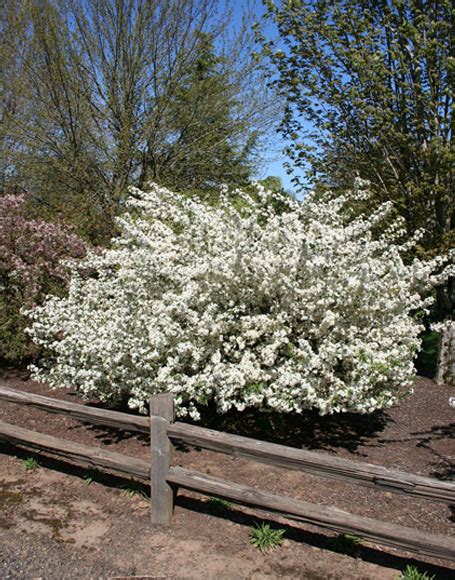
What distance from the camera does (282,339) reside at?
5012 millimetres

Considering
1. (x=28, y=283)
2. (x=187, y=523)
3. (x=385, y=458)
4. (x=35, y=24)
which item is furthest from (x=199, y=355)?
(x=35, y=24)

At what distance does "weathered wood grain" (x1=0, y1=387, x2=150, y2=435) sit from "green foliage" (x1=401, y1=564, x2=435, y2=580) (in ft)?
6.66

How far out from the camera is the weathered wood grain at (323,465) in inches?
131

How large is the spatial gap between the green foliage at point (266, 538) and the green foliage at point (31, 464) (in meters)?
2.32

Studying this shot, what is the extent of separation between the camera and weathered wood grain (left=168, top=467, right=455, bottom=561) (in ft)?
10.8

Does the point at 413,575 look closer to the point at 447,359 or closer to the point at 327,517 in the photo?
the point at 327,517

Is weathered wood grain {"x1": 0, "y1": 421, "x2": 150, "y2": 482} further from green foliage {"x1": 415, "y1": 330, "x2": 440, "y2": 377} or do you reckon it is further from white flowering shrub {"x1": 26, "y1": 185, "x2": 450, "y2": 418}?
green foliage {"x1": 415, "y1": 330, "x2": 440, "y2": 377}

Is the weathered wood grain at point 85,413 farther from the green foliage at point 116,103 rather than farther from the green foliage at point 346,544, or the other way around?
the green foliage at point 116,103

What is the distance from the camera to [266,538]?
3.83 metres

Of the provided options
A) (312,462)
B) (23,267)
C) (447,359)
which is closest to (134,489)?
(312,462)

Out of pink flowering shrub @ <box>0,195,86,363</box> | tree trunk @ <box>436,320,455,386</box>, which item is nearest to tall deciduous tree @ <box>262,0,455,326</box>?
tree trunk @ <box>436,320,455,386</box>

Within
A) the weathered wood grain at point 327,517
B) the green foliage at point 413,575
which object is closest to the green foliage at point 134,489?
the weathered wood grain at point 327,517

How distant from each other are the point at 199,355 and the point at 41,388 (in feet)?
14.0

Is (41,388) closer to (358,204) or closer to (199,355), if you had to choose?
(199,355)
